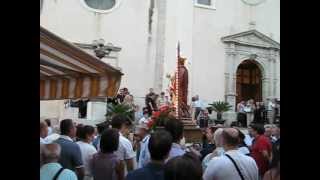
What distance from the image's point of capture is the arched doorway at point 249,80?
91.0ft

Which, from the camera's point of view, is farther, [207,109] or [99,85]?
[207,109]

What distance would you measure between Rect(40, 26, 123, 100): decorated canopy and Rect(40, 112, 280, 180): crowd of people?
51 centimetres

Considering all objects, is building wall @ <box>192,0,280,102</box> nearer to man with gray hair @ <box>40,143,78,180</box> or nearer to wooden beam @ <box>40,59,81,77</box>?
wooden beam @ <box>40,59,81,77</box>

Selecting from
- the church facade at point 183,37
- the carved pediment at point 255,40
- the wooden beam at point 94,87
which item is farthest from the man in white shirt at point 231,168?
the carved pediment at point 255,40

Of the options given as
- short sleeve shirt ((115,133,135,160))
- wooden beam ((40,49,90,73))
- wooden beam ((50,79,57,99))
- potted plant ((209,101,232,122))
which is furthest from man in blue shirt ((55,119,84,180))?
potted plant ((209,101,232,122))

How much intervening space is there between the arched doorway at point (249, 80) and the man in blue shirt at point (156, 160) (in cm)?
2440

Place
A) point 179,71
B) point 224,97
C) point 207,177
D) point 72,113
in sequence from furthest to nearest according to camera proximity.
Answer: point 224,97 → point 72,113 → point 179,71 → point 207,177

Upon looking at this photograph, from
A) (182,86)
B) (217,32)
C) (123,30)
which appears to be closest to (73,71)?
(182,86)
